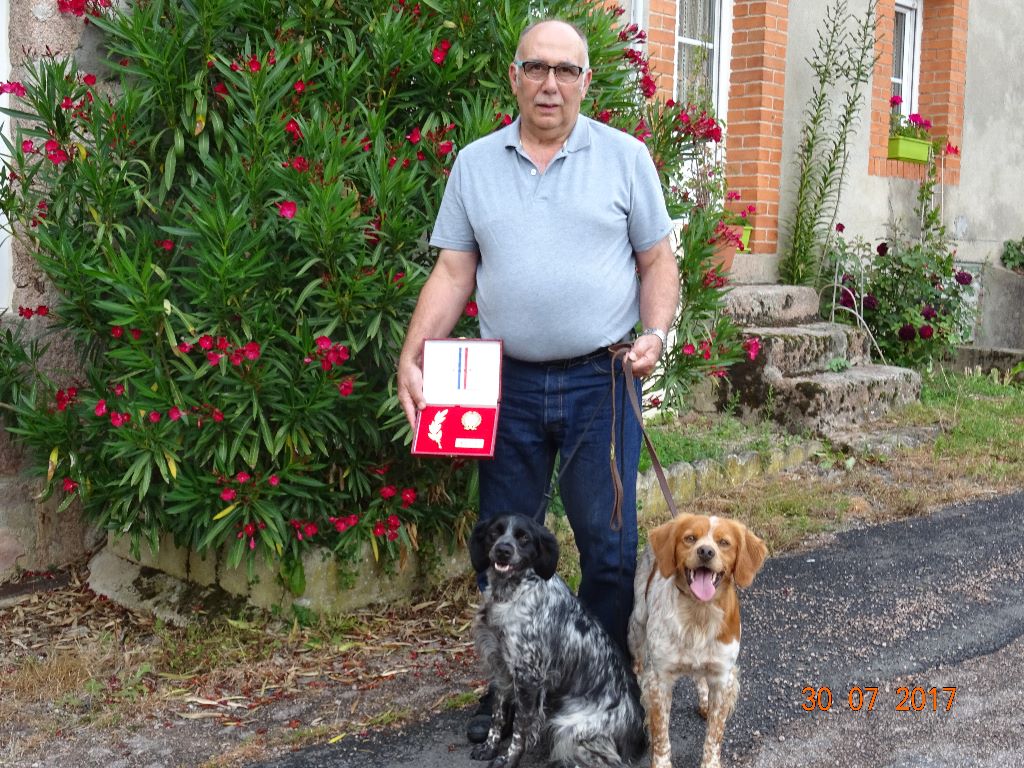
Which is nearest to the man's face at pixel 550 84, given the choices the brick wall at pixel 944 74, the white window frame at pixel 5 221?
the white window frame at pixel 5 221

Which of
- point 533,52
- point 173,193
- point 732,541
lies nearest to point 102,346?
point 173,193

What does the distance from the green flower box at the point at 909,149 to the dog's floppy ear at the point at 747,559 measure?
8.88 m

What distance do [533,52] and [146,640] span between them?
9.60 ft

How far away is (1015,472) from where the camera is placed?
25.3 feet

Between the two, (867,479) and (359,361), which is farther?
(867,479)

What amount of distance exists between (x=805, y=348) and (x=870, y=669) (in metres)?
4.54

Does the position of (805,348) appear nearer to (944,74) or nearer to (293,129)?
(944,74)

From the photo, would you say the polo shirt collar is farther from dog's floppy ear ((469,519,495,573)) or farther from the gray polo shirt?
dog's floppy ear ((469,519,495,573))

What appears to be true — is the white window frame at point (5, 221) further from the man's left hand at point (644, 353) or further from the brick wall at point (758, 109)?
the brick wall at point (758, 109)

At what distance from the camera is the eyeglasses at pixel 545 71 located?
12.0ft

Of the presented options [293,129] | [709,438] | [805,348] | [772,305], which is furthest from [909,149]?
[293,129]

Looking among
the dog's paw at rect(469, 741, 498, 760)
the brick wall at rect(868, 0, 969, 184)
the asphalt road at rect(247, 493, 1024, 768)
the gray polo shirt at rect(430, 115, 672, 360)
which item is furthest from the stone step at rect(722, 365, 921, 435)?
the dog's paw at rect(469, 741, 498, 760)

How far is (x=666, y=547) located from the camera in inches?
143

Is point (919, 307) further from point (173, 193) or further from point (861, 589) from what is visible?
point (173, 193)
